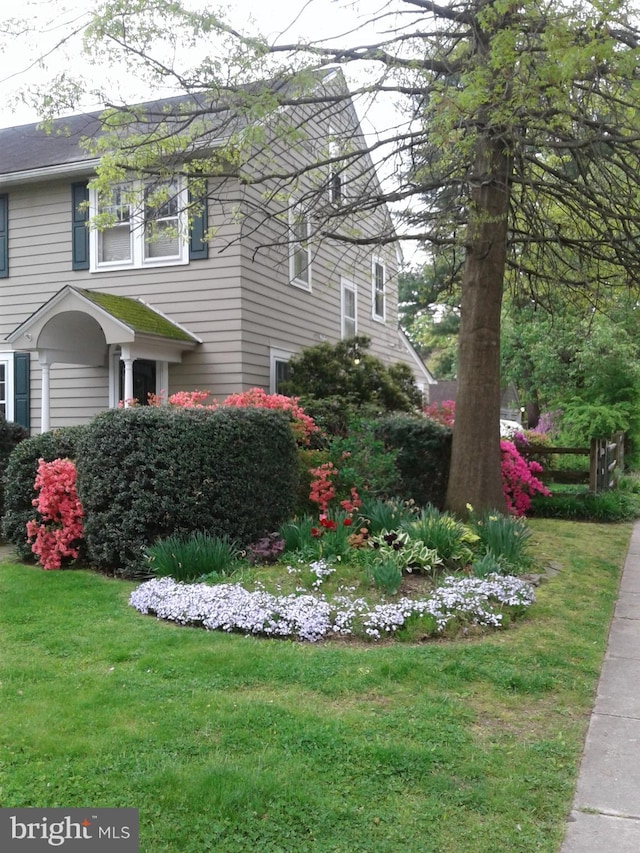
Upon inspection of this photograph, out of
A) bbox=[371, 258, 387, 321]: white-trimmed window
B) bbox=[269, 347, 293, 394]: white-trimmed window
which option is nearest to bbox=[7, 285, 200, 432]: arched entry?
bbox=[269, 347, 293, 394]: white-trimmed window

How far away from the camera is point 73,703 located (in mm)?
3893

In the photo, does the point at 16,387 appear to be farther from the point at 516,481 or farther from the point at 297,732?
the point at 297,732

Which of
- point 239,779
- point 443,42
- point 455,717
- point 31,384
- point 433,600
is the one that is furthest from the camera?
point 31,384

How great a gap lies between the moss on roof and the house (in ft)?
0.11

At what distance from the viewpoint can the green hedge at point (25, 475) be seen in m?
7.80

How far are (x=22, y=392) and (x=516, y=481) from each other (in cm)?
829

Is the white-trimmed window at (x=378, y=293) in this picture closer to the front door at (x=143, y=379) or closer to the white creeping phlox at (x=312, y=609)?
the front door at (x=143, y=379)

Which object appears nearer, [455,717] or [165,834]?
[165,834]

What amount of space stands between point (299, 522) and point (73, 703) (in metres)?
3.73

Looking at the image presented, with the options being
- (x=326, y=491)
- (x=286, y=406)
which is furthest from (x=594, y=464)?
(x=286, y=406)

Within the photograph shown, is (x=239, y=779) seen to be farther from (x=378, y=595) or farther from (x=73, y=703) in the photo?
(x=378, y=595)

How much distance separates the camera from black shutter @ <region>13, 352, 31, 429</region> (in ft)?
41.0

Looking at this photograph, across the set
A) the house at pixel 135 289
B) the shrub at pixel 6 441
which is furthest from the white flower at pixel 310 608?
the house at pixel 135 289

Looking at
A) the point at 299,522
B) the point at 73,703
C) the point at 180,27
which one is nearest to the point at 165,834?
the point at 73,703
